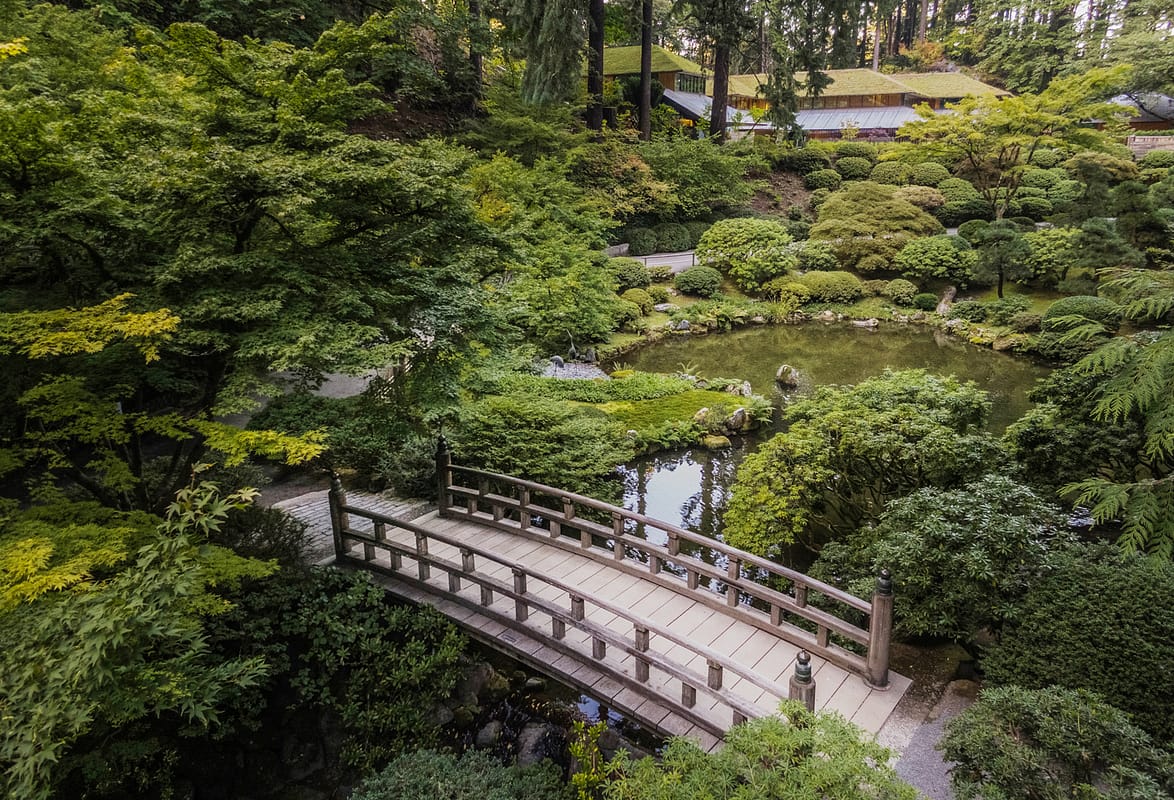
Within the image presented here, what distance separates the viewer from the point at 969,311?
713 inches

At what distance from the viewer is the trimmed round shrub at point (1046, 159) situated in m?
25.7

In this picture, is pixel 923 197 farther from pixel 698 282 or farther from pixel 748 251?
pixel 698 282

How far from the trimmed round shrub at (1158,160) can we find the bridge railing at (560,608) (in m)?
29.3

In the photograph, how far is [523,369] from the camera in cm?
1337

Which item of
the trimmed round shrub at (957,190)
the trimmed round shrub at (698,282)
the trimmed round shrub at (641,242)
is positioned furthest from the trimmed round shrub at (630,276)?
the trimmed round shrub at (957,190)

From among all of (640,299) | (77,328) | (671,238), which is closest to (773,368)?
(640,299)

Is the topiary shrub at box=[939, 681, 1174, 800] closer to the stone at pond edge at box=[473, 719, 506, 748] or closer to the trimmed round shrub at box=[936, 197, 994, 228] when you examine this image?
the stone at pond edge at box=[473, 719, 506, 748]

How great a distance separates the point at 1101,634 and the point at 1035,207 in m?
24.4

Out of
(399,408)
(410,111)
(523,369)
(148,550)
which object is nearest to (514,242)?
(399,408)

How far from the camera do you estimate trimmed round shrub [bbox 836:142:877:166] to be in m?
29.8

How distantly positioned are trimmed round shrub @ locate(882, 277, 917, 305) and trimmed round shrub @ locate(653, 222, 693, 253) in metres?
7.70

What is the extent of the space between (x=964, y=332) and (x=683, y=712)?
1639 cm

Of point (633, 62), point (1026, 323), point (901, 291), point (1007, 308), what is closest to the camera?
point (1026, 323)

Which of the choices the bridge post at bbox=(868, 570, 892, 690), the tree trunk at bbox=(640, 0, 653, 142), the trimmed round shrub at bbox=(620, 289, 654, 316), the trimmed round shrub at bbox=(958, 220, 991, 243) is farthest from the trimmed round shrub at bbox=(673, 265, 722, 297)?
the bridge post at bbox=(868, 570, 892, 690)
